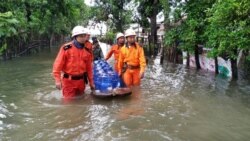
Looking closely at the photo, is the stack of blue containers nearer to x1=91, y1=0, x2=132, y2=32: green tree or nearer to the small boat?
the small boat

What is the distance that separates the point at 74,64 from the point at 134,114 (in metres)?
1.74

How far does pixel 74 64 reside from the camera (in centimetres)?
864

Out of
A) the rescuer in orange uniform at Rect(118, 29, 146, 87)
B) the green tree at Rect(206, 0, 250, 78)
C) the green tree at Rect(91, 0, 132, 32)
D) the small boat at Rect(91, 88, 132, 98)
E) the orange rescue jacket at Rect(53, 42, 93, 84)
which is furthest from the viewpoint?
the green tree at Rect(91, 0, 132, 32)

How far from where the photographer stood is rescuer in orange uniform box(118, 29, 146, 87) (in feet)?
34.8

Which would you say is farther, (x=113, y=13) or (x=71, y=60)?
(x=113, y=13)

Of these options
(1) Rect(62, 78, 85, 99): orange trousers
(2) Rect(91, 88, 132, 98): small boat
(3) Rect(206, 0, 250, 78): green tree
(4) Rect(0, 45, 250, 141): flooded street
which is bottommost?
(4) Rect(0, 45, 250, 141): flooded street

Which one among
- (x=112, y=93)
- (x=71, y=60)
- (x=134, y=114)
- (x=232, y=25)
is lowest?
(x=134, y=114)

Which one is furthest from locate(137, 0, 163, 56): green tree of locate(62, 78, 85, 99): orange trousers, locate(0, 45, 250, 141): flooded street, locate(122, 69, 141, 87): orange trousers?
locate(62, 78, 85, 99): orange trousers

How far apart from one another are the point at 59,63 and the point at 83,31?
876 mm

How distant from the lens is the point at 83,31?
8461 mm

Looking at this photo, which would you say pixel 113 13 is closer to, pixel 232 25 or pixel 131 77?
pixel 232 25

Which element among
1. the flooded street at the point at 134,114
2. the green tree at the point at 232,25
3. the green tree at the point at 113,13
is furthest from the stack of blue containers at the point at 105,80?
the green tree at the point at 113,13

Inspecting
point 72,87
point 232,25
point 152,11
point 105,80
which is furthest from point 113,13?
point 72,87

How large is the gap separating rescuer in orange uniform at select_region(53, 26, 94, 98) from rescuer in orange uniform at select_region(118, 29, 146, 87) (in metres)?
1.87
